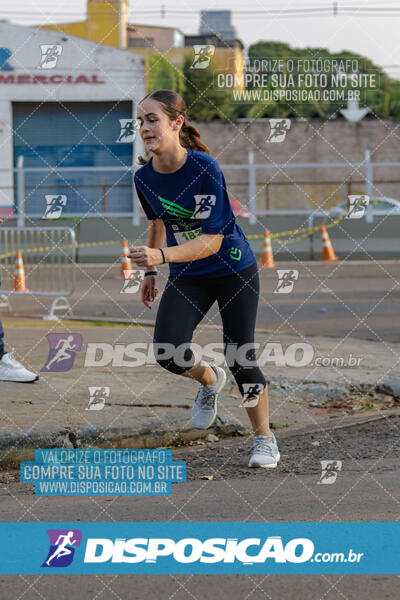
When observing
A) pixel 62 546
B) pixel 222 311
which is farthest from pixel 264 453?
pixel 62 546

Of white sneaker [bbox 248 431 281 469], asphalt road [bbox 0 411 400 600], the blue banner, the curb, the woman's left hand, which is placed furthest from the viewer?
the curb

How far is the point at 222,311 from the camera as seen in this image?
5695 mm

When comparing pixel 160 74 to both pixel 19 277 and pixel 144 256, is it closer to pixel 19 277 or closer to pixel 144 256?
pixel 19 277

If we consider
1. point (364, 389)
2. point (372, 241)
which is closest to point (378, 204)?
point (372, 241)

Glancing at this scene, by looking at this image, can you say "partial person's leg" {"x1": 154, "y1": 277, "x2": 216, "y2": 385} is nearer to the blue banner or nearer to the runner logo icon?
the blue banner

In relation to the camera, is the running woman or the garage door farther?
the garage door

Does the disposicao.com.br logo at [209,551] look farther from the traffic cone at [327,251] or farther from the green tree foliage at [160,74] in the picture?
the green tree foliage at [160,74]

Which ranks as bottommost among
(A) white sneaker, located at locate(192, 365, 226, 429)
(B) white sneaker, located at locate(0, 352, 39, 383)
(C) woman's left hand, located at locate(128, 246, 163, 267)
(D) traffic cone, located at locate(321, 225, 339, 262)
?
(D) traffic cone, located at locate(321, 225, 339, 262)

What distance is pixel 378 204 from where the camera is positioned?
28.1 m

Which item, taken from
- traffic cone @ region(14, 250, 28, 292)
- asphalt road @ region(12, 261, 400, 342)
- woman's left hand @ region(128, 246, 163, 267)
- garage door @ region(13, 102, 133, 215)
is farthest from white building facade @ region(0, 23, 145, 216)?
woman's left hand @ region(128, 246, 163, 267)

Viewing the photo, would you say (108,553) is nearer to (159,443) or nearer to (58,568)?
(58,568)

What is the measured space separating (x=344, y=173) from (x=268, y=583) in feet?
135

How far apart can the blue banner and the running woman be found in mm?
1271

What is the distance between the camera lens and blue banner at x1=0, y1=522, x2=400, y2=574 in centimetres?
411
